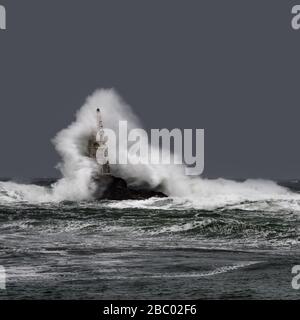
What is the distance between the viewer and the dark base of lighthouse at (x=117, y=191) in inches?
1661

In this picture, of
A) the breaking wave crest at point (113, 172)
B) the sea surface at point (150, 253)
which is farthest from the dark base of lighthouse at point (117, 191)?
the sea surface at point (150, 253)

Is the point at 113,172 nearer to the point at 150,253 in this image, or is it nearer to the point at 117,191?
the point at 117,191

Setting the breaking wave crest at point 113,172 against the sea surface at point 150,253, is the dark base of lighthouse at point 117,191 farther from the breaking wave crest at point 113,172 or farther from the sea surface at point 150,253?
the sea surface at point 150,253

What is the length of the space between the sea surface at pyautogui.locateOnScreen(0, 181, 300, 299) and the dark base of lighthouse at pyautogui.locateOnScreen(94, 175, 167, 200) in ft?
26.3

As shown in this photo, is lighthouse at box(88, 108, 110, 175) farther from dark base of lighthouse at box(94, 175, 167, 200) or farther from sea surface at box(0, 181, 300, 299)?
sea surface at box(0, 181, 300, 299)

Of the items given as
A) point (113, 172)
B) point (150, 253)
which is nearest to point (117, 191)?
point (113, 172)

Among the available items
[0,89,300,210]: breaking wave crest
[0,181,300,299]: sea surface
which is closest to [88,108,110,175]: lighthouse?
[0,89,300,210]: breaking wave crest

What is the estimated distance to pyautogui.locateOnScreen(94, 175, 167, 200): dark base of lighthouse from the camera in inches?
1661

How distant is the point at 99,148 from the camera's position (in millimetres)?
48781

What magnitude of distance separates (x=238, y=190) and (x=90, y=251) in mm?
31035

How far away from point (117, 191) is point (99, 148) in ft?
22.6

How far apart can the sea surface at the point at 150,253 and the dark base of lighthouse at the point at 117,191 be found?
801cm

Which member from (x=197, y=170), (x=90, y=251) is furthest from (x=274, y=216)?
(x=197, y=170)

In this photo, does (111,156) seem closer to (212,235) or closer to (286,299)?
(212,235)
